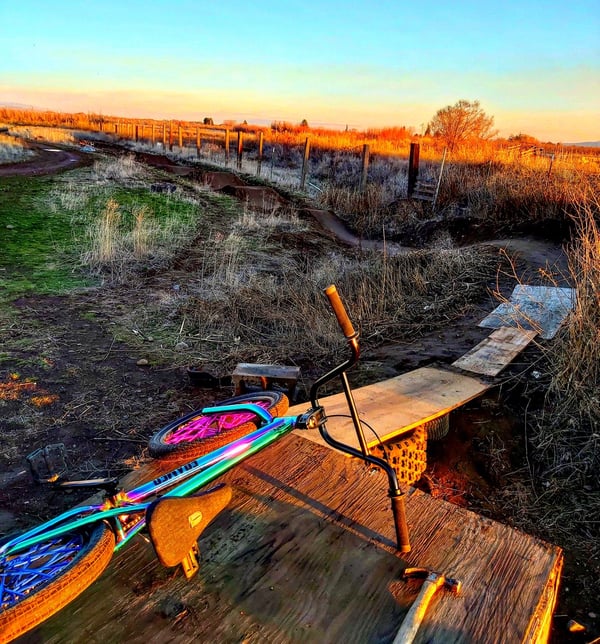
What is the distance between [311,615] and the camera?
1.71 metres

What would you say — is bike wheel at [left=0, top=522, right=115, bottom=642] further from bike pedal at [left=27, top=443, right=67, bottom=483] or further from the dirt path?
the dirt path

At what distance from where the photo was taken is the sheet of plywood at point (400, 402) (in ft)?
9.84

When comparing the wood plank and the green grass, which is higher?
the wood plank

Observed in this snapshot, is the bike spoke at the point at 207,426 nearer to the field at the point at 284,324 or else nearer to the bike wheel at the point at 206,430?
the bike wheel at the point at 206,430

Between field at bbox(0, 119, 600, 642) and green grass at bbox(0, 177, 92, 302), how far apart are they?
0.05 m

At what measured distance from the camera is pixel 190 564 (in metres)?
1.85

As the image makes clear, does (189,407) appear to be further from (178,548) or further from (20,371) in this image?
(178,548)

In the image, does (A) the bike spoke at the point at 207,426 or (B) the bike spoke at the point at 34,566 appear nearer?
(B) the bike spoke at the point at 34,566

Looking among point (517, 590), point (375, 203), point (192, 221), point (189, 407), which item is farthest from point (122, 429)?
point (375, 203)

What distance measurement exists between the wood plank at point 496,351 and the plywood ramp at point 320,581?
211cm

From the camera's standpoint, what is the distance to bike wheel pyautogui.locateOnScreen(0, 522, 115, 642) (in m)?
1.38

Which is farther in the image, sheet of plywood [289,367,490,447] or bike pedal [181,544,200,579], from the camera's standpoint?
sheet of plywood [289,367,490,447]

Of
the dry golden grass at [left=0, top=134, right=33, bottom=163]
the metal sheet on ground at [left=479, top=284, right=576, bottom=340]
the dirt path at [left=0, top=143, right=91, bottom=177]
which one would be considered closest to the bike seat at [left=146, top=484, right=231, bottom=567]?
the metal sheet on ground at [left=479, top=284, right=576, bottom=340]

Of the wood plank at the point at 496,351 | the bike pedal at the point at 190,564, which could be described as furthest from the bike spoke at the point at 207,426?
the wood plank at the point at 496,351
